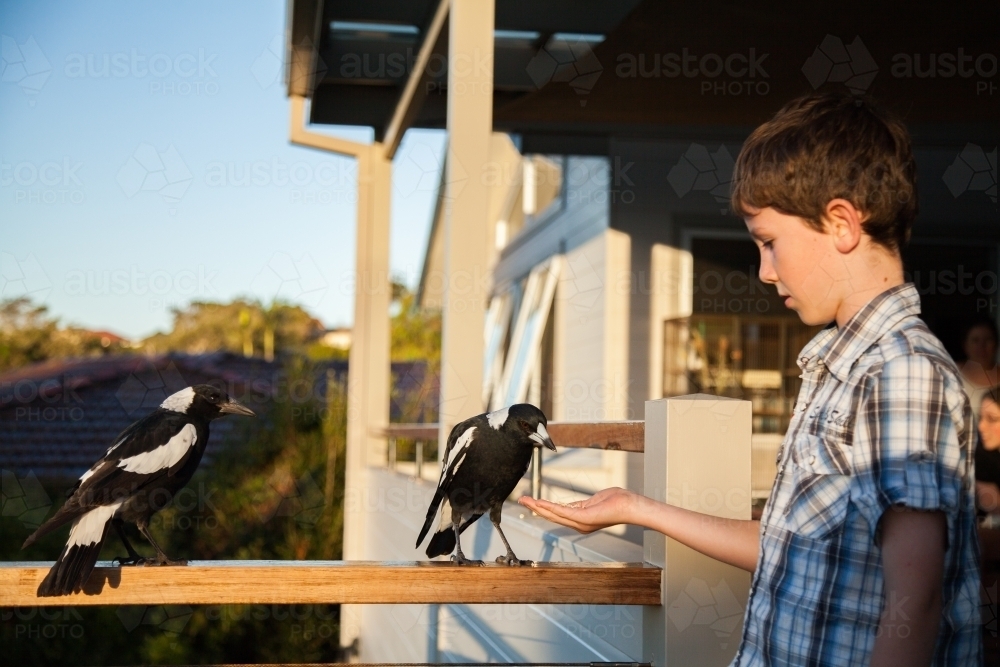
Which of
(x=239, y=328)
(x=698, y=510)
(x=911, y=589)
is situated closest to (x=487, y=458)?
(x=698, y=510)

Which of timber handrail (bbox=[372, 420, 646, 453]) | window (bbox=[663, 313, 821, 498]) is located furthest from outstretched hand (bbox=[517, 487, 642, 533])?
window (bbox=[663, 313, 821, 498])

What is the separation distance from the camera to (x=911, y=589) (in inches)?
33.6

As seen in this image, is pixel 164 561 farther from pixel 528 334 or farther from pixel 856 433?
pixel 528 334

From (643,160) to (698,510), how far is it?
17.5 ft

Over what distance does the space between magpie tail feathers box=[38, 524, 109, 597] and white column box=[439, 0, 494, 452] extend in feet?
5.66

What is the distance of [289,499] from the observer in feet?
29.4

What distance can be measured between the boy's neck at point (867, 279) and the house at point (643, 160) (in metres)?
2.72

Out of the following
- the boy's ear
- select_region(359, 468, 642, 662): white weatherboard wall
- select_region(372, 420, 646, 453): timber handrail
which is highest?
the boy's ear

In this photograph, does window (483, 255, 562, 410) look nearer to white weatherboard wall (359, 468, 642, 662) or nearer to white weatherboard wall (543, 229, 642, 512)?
white weatherboard wall (543, 229, 642, 512)

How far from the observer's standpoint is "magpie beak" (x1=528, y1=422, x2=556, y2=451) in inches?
75.9

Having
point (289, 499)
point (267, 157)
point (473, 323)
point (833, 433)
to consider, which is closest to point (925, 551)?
point (833, 433)

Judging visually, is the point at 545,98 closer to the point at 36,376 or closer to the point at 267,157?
the point at 267,157

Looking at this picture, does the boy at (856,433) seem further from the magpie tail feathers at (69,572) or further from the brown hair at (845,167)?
the magpie tail feathers at (69,572)

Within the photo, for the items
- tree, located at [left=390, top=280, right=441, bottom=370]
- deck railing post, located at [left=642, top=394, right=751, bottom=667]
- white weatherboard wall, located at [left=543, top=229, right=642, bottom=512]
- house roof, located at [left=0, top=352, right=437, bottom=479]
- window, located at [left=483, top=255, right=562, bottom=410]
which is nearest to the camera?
deck railing post, located at [left=642, top=394, right=751, bottom=667]
